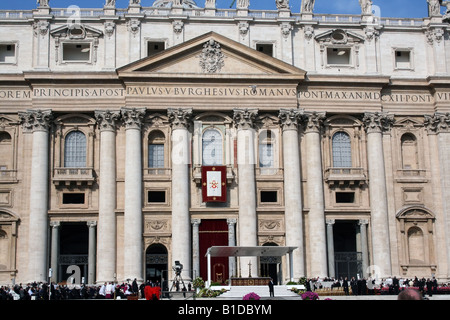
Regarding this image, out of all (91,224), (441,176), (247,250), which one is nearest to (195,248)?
(247,250)

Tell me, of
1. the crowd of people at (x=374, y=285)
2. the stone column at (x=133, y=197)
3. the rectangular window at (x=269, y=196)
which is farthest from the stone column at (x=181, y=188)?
the crowd of people at (x=374, y=285)

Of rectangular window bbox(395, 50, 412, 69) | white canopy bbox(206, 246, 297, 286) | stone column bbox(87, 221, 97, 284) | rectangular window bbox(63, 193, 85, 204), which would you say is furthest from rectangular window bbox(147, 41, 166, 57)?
rectangular window bbox(395, 50, 412, 69)

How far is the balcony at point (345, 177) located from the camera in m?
50.9

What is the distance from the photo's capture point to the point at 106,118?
164 ft

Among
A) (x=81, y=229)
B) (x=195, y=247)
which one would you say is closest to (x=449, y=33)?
(x=195, y=247)

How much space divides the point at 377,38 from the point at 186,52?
15.6 m

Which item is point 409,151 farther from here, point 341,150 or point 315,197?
point 315,197

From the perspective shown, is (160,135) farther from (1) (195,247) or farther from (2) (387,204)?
(2) (387,204)

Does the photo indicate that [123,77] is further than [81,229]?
No

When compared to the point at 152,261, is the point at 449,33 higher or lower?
higher

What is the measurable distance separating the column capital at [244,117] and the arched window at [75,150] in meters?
11.5

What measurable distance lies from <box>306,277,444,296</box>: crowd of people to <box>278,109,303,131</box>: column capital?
11515 millimetres

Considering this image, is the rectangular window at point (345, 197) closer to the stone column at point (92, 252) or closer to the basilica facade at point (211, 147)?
the basilica facade at point (211, 147)

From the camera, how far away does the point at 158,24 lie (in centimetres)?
5234
